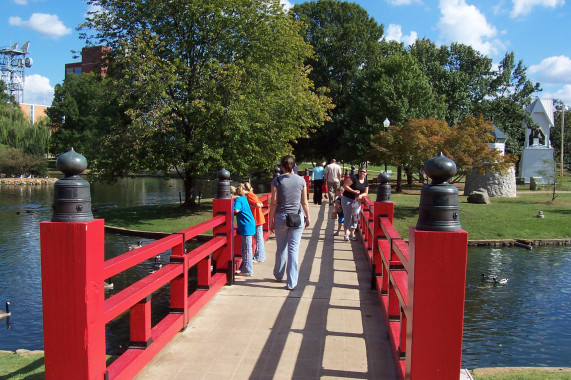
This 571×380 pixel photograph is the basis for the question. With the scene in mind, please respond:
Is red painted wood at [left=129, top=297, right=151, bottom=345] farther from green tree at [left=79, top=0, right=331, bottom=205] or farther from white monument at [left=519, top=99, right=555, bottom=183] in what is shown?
white monument at [left=519, top=99, right=555, bottom=183]

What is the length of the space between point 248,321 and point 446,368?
9.32 feet

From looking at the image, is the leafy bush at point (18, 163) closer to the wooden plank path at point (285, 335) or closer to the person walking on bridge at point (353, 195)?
the person walking on bridge at point (353, 195)

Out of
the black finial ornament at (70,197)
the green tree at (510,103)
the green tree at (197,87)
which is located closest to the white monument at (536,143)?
the green tree at (510,103)

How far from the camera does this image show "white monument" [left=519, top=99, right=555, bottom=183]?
4975 cm

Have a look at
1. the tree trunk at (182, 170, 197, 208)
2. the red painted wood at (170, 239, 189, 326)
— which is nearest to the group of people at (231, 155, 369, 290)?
the red painted wood at (170, 239, 189, 326)

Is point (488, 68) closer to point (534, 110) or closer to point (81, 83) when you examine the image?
point (534, 110)

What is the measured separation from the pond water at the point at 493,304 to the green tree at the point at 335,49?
25.5m

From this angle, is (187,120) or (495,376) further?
(187,120)

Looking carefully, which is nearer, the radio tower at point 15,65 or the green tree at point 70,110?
the green tree at point 70,110

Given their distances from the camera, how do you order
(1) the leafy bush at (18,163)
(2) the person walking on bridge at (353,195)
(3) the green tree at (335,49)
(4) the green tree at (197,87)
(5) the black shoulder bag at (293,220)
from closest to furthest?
(5) the black shoulder bag at (293,220), (2) the person walking on bridge at (353,195), (4) the green tree at (197,87), (3) the green tree at (335,49), (1) the leafy bush at (18,163)

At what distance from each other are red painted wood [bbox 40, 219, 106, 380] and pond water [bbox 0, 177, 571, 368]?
16.5 ft

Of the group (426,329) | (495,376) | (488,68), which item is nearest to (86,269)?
(426,329)

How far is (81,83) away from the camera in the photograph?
77500 mm

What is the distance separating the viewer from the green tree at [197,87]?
2091 cm
